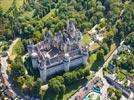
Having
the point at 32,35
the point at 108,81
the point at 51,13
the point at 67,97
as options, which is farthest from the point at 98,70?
the point at 51,13

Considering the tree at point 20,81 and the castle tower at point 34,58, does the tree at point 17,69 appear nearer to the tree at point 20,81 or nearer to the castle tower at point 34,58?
the tree at point 20,81

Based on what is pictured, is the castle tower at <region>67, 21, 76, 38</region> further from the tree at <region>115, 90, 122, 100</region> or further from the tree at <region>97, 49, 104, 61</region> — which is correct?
the tree at <region>115, 90, 122, 100</region>

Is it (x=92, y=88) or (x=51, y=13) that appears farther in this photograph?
(x=51, y=13)

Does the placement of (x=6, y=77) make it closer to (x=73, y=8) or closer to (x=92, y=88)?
(x=92, y=88)

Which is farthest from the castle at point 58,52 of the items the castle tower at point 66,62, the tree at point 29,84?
the tree at point 29,84

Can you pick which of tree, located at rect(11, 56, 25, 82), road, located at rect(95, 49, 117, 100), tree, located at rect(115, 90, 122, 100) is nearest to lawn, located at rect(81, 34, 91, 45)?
road, located at rect(95, 49, 117, 100)

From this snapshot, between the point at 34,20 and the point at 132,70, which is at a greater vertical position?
the point at 34,20

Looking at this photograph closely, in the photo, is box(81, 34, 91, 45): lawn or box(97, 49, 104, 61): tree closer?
box(97, 49, 104, 61): tree

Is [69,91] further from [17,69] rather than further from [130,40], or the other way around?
[130,40]

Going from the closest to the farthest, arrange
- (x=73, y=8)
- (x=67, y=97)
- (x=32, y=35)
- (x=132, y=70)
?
Result: (x=67, y=97) < (x=132, y=70) < (x=32, y=35) < (x=73, y=8)
